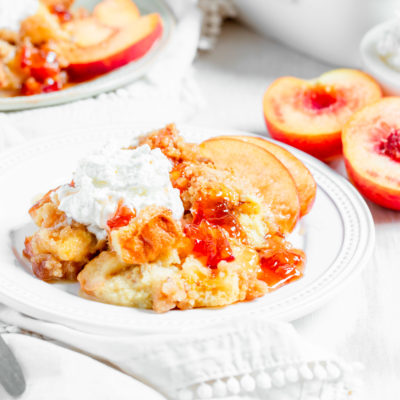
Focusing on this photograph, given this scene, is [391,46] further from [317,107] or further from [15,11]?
[15,11]

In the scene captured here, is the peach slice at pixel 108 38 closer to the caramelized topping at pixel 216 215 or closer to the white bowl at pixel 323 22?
the white bowl at pixel 323 22

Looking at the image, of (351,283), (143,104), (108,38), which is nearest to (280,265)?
(351,283)

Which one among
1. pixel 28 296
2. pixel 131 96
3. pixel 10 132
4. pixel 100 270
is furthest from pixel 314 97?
pixel 28 296

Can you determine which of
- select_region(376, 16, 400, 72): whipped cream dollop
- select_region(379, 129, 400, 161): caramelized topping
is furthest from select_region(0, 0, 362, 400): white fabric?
select_region(376, 16, 400, 72): whipped cream dollop

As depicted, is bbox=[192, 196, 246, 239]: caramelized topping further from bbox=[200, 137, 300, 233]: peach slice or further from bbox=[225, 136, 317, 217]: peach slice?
bbox=[225, 136, 317, 217]: peach slice

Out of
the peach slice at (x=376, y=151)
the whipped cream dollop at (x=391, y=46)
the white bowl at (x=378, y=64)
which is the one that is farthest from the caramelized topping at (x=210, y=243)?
the whipped cream dollop at (x=391, y=46)

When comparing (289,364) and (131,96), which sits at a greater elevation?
(289,364)

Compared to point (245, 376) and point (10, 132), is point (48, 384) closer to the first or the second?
point (245, 376)
